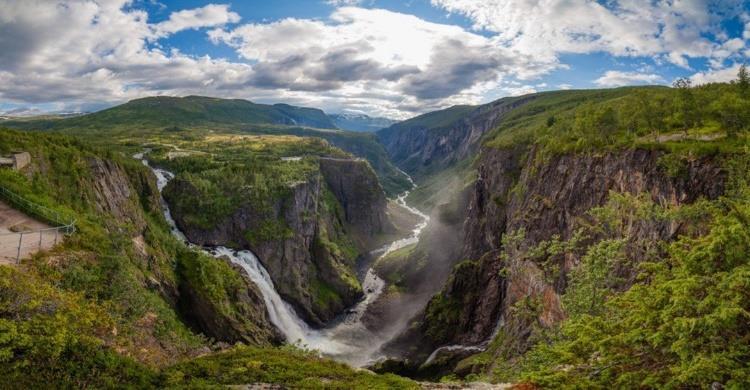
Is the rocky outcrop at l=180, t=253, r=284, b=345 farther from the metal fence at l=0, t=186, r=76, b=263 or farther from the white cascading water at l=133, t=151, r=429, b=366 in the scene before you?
the metal fence at l=0, t=186, r=76, b=263

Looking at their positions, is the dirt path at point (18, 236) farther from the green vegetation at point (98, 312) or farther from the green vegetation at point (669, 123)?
the green vegetation at point (669, 123)

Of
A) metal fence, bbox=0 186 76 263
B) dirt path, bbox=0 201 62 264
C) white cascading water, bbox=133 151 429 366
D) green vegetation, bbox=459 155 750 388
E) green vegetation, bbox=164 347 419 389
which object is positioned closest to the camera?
green vegetation, bbox=459 155 750 388

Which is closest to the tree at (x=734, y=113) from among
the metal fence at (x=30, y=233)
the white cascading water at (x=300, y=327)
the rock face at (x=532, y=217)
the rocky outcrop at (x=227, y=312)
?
the rock face at (x=532, y=217)

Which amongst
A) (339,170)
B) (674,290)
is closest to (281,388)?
(674,290)

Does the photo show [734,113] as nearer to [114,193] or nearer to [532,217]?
[532,217]

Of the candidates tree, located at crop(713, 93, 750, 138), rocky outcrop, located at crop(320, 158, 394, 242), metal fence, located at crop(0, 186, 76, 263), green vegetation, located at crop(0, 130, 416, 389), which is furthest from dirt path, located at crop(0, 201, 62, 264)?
rocky outcrop, located at crop(320, 158, 394, 242)

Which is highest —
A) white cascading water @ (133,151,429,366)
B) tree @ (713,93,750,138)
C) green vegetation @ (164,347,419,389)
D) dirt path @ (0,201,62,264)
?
tree @ (713,93,750,138)

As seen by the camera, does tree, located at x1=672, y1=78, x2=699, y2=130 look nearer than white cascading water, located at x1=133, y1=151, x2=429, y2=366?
Yes
